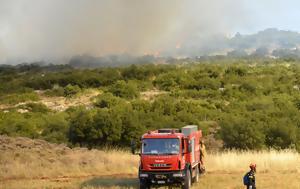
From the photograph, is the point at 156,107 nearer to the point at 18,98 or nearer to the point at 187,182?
the point at 18,98

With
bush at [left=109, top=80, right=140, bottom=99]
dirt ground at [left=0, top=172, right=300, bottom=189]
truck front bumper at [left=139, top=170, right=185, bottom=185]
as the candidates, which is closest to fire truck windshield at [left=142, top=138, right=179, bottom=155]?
truck front bumper at [left=139, top=170, right=185, bottom=185]

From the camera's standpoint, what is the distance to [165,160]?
20.8m

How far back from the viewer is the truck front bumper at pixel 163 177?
2075 cm

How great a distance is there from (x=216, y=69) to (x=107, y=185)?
196ft

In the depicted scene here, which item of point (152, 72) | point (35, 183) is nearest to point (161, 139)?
point (35, 183)

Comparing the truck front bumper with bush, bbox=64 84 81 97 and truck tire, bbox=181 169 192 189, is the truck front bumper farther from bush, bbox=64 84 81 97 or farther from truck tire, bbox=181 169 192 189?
bush, bbox=64 84 81 97

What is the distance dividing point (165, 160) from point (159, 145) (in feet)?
2.46

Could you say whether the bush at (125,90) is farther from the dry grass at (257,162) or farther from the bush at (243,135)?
the dry grass at (257,162)

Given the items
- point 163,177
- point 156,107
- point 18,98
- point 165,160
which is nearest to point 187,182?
point 163,177

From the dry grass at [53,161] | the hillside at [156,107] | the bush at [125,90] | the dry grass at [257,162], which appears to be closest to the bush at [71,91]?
the hillside at [156,107]

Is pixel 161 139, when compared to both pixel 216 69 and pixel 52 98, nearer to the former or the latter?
pixel 52 98

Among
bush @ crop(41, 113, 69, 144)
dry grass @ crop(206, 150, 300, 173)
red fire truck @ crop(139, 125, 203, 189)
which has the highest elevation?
red fire truck @ crop(139, 125, 203, 189)

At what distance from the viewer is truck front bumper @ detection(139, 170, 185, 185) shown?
817 inches

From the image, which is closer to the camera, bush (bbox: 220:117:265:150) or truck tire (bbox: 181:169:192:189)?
truck tire (bbox: 181:169:192:189)
